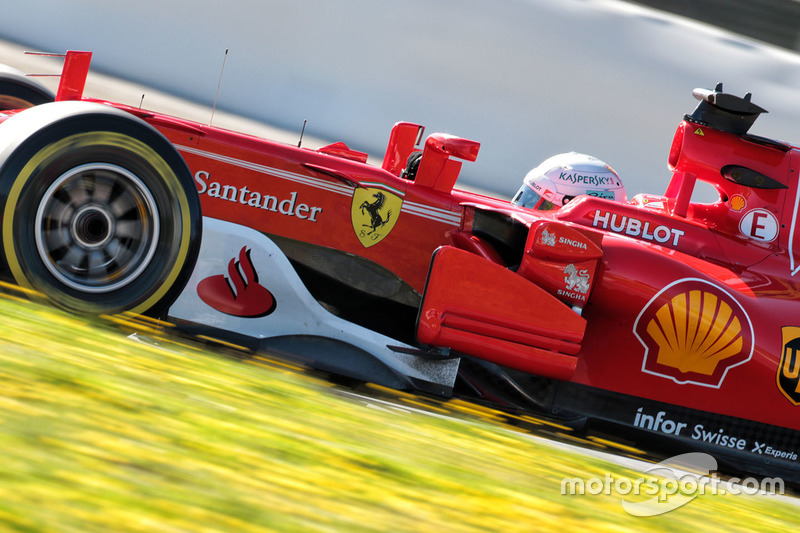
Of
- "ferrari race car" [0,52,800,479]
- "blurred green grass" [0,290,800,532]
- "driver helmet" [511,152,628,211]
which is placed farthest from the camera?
"driver helmet" [511,152,628,211]

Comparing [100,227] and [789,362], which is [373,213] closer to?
[100,227]

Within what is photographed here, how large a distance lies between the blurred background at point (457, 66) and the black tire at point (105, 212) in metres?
6.47

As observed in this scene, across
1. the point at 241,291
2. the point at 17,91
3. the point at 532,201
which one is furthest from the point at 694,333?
the point at 17,91

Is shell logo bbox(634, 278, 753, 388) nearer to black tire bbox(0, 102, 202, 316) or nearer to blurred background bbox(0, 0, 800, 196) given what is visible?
black tire bbox(0, 102, 202, 316)

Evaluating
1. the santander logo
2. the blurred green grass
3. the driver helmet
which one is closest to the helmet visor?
the driver helmet

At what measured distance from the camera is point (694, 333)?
3652mm

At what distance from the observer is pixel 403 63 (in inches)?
371

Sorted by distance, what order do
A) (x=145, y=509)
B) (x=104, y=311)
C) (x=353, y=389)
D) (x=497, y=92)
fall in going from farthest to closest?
(x=497, y=92), (x=353, y=389), (x=104, y=311), (x=145, y=509)

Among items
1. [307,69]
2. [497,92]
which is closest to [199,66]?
[307,69]

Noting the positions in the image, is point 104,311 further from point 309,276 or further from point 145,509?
point 145,509

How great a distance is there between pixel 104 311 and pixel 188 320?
0.72 meters

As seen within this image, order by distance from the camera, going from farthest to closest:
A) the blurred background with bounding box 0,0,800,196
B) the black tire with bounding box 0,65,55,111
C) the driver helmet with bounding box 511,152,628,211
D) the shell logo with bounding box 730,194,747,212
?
the blurred background with bounding box 0,0,800,196 → the driver helmet with bounding box 511,152,628,211 → the black tire with bounding box 0,65,55,111 → the shell logo with bounding box 730,194,747,212

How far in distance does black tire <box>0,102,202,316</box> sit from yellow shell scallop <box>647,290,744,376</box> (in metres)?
2.09

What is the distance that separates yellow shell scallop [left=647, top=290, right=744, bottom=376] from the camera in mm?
3643
